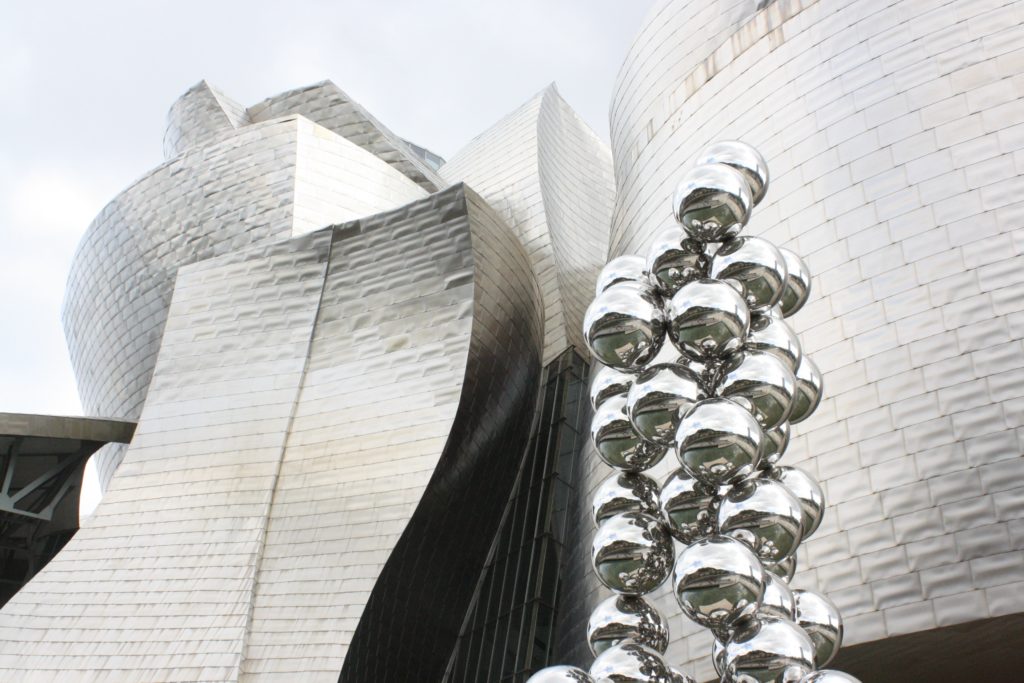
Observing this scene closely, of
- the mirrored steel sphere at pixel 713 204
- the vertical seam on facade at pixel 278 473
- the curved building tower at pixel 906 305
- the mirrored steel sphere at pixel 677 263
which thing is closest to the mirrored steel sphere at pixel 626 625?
the mirrored steel sphere at pixel 677 263

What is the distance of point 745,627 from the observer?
3254mm

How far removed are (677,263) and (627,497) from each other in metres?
0.83

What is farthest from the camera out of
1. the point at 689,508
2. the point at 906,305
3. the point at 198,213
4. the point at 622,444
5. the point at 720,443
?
the point at 198,213

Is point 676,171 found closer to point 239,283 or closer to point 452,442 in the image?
point 452,442

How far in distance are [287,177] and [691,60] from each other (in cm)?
546

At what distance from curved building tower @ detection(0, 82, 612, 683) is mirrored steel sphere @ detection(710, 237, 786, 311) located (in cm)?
749

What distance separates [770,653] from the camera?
3.14 meters

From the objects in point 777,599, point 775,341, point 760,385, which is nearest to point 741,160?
point 775,341

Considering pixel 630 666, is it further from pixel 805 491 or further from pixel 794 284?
pixel 794 284

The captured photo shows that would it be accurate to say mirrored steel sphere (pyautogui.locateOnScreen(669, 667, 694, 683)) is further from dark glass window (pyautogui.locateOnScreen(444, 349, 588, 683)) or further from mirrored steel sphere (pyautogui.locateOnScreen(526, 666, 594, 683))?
dark glass window (pyautogui.locateOnScreen(444, 349, 588, 683))

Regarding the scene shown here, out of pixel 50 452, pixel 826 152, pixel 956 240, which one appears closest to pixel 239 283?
pixel 50 452

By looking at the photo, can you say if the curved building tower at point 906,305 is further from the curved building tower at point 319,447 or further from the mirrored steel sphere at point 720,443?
the mirrored steel sphere at point 720,443

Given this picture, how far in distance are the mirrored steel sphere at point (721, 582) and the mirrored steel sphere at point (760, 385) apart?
0.52m

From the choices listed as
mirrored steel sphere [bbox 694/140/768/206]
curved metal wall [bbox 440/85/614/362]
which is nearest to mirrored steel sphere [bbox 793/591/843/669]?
mirrored steel sphere [bbox 694/140/768/206]
